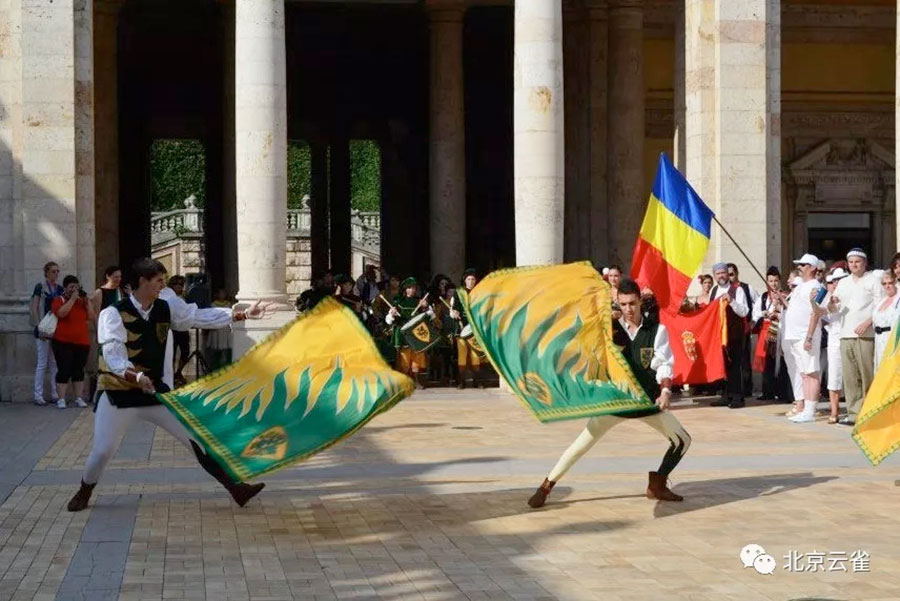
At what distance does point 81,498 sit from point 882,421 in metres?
6.27

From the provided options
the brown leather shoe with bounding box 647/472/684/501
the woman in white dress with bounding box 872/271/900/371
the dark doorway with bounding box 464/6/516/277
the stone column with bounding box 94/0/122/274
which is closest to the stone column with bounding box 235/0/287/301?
the stone column with bounding box 94/0/122/274

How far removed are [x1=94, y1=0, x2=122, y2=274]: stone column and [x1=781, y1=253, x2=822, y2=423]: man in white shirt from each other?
617 inches

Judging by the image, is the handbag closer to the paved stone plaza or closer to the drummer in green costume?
the paved stone plaza

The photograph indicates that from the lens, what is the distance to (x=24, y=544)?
35.7 ft

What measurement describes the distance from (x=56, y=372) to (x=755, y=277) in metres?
10.8

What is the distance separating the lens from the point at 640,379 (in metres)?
12.2

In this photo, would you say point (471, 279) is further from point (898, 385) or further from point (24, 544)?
point (24, 544)

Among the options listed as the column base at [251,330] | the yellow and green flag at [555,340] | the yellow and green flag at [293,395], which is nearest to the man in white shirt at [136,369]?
the yellow and green flag at [293,395]

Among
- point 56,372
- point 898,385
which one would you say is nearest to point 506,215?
point 56,372

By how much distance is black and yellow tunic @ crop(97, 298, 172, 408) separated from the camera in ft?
40.2

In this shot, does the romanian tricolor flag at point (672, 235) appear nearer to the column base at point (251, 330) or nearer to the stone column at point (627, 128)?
the column base at point (251, 330)

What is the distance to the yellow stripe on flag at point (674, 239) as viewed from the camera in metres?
20.7

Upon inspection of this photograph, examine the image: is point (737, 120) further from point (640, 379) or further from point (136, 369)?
point (136, 369)

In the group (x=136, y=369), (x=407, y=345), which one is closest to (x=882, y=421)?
(x=136, y=369)
